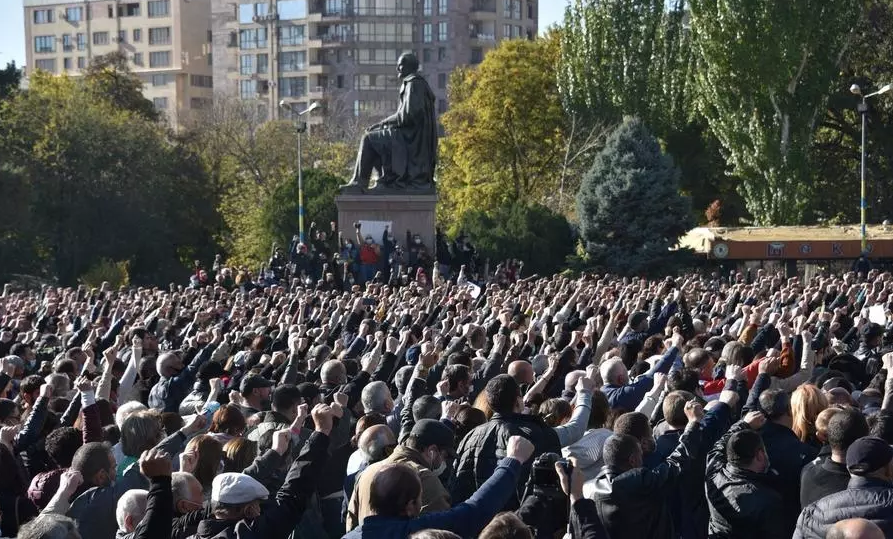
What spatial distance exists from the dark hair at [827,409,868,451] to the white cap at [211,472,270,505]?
104 inches

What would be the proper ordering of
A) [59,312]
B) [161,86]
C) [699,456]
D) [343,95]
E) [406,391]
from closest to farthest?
1. [699,456]
2. [406,391]
3. [59,312]
4. [343,95]
5. [161,86]

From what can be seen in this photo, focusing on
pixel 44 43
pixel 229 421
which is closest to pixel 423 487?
pixel 229 421

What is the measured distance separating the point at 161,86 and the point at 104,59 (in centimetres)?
3811

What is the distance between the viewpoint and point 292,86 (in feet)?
365

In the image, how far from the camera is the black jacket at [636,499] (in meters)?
7.05

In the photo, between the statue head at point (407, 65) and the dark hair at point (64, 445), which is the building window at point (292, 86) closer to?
the statue head at point (407, 65)

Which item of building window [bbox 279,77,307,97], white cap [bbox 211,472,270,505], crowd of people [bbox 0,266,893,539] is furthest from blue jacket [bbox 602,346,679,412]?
building window [bbox 279,77,307,97]

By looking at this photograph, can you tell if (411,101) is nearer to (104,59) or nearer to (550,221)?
(550,221)

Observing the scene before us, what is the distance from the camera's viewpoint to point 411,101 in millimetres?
37938

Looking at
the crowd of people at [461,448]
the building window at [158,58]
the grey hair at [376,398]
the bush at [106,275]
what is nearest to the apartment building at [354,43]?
the building window at [158,58]

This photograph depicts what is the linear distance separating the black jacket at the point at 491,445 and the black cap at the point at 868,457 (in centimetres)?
172

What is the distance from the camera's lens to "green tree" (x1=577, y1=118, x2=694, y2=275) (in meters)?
44.0

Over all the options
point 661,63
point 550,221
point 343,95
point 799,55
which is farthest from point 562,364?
point 343,95

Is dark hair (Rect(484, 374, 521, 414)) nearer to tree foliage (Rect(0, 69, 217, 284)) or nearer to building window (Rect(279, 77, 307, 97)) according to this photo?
tree foliage (Rect(0, 69, 217, 284))
